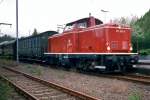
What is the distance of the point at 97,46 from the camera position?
730 inches

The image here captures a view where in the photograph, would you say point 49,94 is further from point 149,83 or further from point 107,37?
point 107,37

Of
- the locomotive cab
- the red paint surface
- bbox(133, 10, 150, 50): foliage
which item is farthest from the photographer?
bbox(133, 10, 150, 50): foliage

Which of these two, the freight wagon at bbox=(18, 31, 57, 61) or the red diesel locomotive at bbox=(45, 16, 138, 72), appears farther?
the freight wagon at bbox=(18, 31, 57, 61)

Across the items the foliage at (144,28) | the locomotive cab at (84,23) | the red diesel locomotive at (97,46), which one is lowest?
the red diesel locomotive at (97,46)

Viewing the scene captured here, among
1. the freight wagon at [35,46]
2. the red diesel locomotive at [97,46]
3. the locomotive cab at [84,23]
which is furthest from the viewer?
the freight wagon at [35,46]

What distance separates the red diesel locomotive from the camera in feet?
58.8

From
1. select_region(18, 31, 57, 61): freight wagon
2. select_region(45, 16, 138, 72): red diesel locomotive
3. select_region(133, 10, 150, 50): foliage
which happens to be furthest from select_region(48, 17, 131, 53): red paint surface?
select_region(133, 10, 150, 50): foliage

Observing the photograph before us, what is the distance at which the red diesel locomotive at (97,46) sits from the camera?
706 inches

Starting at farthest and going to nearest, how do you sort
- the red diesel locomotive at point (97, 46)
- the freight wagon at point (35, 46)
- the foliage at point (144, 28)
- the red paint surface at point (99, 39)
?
the foliage at point (144, 28) → the freight wagon at point (35, 46) → the red paint surface at point (99, 39) → the red diesel locomotive at point (97, 46)

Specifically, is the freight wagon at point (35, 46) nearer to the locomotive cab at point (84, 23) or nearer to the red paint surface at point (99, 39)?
the red paint surface at point (99, 39)

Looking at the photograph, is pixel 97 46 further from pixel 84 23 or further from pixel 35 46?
pixel 35 46

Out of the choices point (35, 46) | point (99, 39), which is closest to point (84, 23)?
point (99, 39)

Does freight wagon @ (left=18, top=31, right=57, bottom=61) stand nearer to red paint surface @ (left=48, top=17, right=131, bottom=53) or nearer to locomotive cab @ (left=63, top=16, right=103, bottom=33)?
red paint surface @ (left=48, top=17, right=131, bottom=53)

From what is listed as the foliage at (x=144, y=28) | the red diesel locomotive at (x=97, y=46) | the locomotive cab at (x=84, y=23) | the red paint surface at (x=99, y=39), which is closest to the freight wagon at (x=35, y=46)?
the red diesel locomotive at (x=97, y=46)
